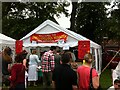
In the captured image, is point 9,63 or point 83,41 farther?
point 83,41

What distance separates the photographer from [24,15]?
32.6 meters

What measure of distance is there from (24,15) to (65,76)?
26.7 metres

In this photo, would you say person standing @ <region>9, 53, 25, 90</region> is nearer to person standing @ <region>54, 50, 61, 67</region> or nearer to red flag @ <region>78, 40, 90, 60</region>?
person standing @ <region>54, 50, 61, 67</region>

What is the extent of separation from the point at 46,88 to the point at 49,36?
399 cm

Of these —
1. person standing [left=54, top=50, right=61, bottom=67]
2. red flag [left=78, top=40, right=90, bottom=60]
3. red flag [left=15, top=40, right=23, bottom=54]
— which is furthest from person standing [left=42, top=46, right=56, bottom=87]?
red flag [left=15, top=40, right=23, bottom=54]

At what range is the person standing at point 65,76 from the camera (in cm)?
641

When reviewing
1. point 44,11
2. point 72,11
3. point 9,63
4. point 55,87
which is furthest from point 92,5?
point 55,87

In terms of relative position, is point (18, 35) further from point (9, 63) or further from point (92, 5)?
point (9, 63)

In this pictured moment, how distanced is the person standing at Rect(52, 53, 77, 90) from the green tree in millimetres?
24559

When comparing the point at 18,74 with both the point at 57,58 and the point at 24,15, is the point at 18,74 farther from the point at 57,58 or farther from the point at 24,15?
the point at 24,15

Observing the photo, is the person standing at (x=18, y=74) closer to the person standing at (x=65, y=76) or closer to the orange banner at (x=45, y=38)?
the person standing at (x=65, y=76)

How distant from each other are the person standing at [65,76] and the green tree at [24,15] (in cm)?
2456

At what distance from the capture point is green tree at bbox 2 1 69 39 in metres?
31.2

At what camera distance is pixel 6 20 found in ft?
103
